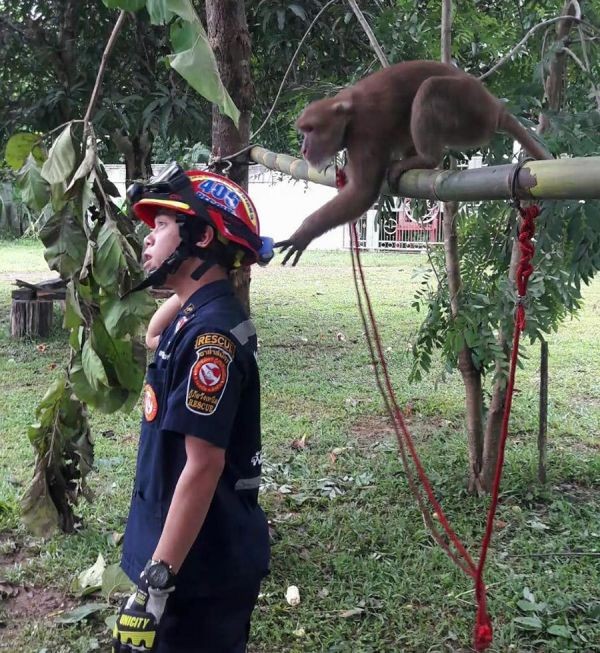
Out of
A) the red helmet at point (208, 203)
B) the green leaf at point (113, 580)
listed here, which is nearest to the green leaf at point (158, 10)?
the red helmet at point (208, 203)

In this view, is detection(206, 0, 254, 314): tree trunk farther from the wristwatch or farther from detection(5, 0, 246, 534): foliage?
the wristwatch

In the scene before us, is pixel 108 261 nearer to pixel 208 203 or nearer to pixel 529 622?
pixel 208 203

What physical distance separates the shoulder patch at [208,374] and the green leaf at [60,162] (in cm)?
127

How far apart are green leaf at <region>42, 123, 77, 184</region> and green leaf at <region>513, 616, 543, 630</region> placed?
2.80 m

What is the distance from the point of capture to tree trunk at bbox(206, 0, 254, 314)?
385cm

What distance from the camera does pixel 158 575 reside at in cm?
201

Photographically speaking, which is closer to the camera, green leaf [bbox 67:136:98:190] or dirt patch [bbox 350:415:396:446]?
green leaf [bbox 67:136:98:190]

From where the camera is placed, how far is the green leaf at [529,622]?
136 inches

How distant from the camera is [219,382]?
6.82ft

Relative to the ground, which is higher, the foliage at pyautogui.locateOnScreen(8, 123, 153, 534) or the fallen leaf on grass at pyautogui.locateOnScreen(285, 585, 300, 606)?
the foliage at pyautogui.locateOnScreen(8, 123, 153, 534)

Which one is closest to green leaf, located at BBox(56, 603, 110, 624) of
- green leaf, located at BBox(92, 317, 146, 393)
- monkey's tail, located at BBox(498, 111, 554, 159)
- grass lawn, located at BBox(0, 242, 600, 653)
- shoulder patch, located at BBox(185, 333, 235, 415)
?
grass lawn, located at BBox(0, 242, 600, 653)

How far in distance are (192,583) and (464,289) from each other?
2902mm

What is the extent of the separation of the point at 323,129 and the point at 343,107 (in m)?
0.16

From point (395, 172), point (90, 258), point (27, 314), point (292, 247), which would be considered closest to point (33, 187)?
point (90, 258)
